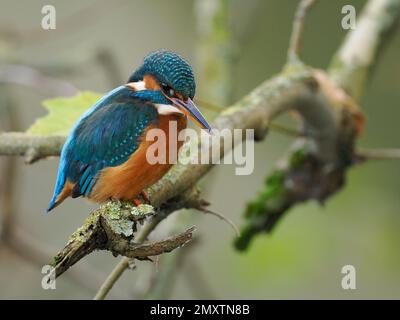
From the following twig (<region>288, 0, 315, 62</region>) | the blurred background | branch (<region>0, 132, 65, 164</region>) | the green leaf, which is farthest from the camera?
the blurred background

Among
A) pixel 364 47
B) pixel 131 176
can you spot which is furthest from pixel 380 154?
pixel 131 176

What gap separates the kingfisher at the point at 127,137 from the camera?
2146 millimetres

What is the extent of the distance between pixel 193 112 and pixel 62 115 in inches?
23.3

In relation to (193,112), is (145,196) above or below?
below

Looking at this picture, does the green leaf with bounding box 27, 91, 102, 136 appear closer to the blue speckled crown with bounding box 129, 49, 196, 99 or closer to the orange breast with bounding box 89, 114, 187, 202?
the orange breast with bounding box 89, 114, 187, 202

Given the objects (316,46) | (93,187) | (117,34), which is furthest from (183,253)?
(117,34)

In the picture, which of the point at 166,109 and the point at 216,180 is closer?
the point at 166,109

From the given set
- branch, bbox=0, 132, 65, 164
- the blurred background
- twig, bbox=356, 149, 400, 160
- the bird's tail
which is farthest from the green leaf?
twig, bbox=356, 149, 400, 160

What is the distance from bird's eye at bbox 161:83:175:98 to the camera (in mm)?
2174

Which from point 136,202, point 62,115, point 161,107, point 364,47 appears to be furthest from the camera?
point 364,47

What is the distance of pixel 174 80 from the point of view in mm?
2139

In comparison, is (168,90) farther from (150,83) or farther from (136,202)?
(136,202)

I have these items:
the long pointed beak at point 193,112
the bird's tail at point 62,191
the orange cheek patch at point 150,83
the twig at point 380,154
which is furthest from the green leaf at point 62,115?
the twig at point 380,154
